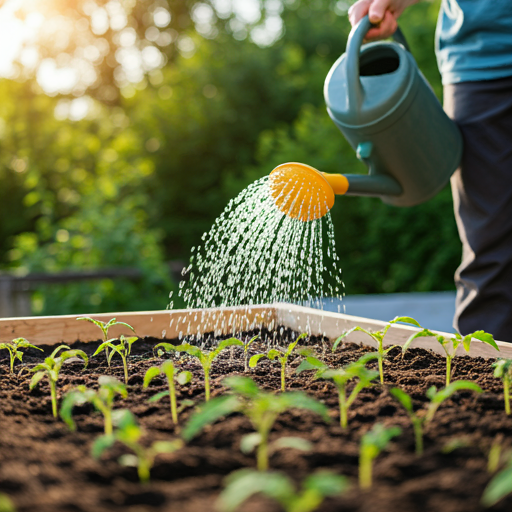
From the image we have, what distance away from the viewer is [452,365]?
1.50m

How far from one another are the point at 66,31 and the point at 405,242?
10.3 meters

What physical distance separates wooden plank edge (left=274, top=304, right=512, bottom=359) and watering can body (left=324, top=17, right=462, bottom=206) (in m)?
0.44

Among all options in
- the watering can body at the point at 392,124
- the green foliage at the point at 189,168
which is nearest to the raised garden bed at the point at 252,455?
the watering can body at the point at 392,124

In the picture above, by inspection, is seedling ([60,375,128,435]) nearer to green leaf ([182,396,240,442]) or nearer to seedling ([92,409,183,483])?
seedling ([92,409,183,483])

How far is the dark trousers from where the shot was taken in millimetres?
1989

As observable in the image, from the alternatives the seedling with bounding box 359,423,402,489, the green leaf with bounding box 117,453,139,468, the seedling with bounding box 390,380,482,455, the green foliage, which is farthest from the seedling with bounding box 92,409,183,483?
the green foliage

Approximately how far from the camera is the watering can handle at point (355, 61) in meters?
1.78

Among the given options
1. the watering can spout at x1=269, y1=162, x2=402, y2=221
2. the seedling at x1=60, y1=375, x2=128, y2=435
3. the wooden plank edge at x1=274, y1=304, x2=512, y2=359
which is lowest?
the wooden plank edge at x1=274, y1=304, x2=512, y2=359

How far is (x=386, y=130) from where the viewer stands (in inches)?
73.0

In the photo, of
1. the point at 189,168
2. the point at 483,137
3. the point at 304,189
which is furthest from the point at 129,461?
the point at 189,168

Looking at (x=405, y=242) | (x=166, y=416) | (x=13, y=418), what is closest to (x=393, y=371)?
(x=166, y=416)

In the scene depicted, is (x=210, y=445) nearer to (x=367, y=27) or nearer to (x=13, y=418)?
(x=13, y=418)

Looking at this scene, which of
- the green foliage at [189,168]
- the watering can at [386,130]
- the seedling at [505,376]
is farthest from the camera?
the green foliage at [189,168]

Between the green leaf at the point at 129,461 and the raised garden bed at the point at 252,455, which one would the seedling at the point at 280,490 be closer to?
the raised garden bed at the point at 252,455
